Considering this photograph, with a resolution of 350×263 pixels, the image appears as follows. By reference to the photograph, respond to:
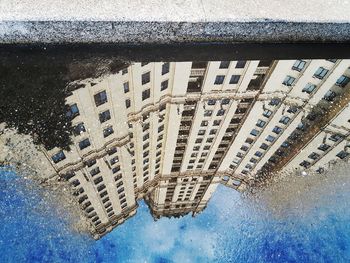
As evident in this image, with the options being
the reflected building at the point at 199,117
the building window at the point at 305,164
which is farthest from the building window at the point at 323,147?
the building window at the point at 305,164

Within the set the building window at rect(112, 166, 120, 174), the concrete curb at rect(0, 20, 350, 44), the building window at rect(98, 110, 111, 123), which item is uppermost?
the concrete curb at rect(0, 20, 350, 44)

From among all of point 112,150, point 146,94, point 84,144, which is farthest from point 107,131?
point 146,94

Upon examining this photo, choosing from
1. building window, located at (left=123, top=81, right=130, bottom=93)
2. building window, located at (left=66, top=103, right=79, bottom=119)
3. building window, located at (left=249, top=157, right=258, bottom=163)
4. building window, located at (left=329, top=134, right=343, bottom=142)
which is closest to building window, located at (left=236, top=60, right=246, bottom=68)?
building window, located at (left=123, top=81, right=130, bottom=93)

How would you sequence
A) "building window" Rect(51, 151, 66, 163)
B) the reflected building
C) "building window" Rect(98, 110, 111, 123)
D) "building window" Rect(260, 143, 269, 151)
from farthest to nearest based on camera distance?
"building window" Rect(260, 143, 269, 151), "building window" Rect(98, 110, 111, 123), the reflected building, "building window" Rect(51, 151, 66, 163)

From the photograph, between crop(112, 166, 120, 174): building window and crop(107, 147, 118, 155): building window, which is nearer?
crop(107, 147, 118, 155): building window

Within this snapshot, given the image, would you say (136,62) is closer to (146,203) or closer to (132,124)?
(132,124)

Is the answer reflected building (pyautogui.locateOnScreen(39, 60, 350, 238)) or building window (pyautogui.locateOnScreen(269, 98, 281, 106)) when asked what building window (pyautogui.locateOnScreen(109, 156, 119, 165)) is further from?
building window (pyautogui.locateOnScreen(269, 98, 281, 106))

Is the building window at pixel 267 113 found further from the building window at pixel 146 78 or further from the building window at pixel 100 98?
the building window at pixel 100 98

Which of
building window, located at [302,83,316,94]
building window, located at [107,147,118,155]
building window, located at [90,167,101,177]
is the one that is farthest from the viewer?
building window, located at [90,167,101,177]
